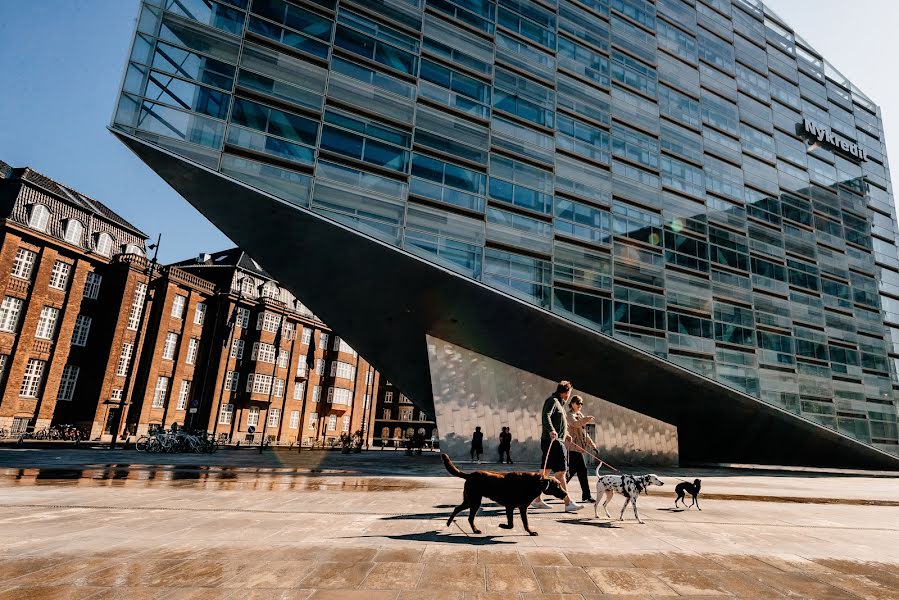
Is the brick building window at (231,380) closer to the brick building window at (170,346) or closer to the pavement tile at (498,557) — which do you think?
the brick building window at (170,346)

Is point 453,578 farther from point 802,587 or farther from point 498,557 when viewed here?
point 802,587

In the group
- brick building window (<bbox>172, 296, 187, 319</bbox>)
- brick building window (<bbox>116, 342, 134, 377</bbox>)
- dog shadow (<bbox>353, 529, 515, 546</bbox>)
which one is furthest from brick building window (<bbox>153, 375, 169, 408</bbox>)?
dog shadow (<bbox>353, 529, 515, 546</bbox>)

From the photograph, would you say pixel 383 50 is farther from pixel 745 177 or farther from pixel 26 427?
pixel 26 427

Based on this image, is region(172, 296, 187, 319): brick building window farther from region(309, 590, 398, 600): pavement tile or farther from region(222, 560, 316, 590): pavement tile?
region(309, 590, 398, 600): pavement tile

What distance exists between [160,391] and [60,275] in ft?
40.5

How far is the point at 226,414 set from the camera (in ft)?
152

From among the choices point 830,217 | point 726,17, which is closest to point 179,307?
point 726,17

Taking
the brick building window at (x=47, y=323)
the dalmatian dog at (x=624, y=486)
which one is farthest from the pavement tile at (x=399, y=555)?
the brick building window at (x=47, y=323)

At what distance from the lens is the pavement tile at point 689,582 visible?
3.68 m

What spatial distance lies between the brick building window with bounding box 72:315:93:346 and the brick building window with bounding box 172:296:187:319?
652 cm

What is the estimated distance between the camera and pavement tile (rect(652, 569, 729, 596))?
3677mm

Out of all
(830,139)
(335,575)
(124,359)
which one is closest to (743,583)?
(335,575)

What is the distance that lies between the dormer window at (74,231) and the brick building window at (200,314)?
11.2m

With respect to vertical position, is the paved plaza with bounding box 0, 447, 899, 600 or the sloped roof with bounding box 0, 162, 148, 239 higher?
the sloped roof with bounding box 0, 162, 148, 239
